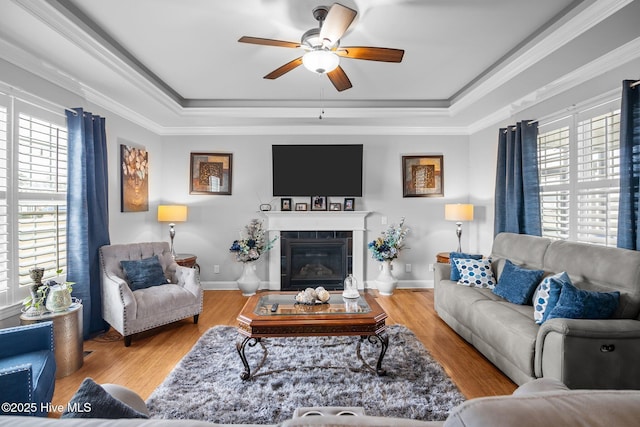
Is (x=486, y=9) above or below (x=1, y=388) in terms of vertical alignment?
above

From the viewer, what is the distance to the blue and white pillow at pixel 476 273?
355 centimetres

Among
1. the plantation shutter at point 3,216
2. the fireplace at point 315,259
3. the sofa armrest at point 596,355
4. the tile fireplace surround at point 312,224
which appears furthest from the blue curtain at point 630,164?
the plantation shutter at point 3,216

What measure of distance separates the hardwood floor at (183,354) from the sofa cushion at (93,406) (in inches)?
65.7

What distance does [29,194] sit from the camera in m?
2.93

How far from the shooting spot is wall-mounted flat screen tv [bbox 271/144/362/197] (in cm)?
510

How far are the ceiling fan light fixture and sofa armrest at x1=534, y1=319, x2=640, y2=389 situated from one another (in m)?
2.28

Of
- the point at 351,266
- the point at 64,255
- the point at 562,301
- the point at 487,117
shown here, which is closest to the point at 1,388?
the point at 64,255

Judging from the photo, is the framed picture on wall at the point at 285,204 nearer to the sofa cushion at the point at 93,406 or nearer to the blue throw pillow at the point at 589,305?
the blue throw pillow at the point at 589,305

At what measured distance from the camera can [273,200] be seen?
17.2ft

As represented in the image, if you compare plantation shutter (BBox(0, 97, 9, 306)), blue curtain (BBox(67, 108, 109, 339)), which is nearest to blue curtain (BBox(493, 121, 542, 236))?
blue curtain (BBox(67, 108, 109, 339))

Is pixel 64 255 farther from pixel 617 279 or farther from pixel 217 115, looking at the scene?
pixel 617 279

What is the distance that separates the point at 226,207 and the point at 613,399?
16.5 feet

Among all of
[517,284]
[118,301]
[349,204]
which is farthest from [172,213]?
[517,284]

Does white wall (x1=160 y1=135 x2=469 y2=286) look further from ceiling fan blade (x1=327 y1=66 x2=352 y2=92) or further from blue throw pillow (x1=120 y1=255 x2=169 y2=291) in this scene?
ceiling fan blade (x1=327 y1=66 x2=352 y2=92)
